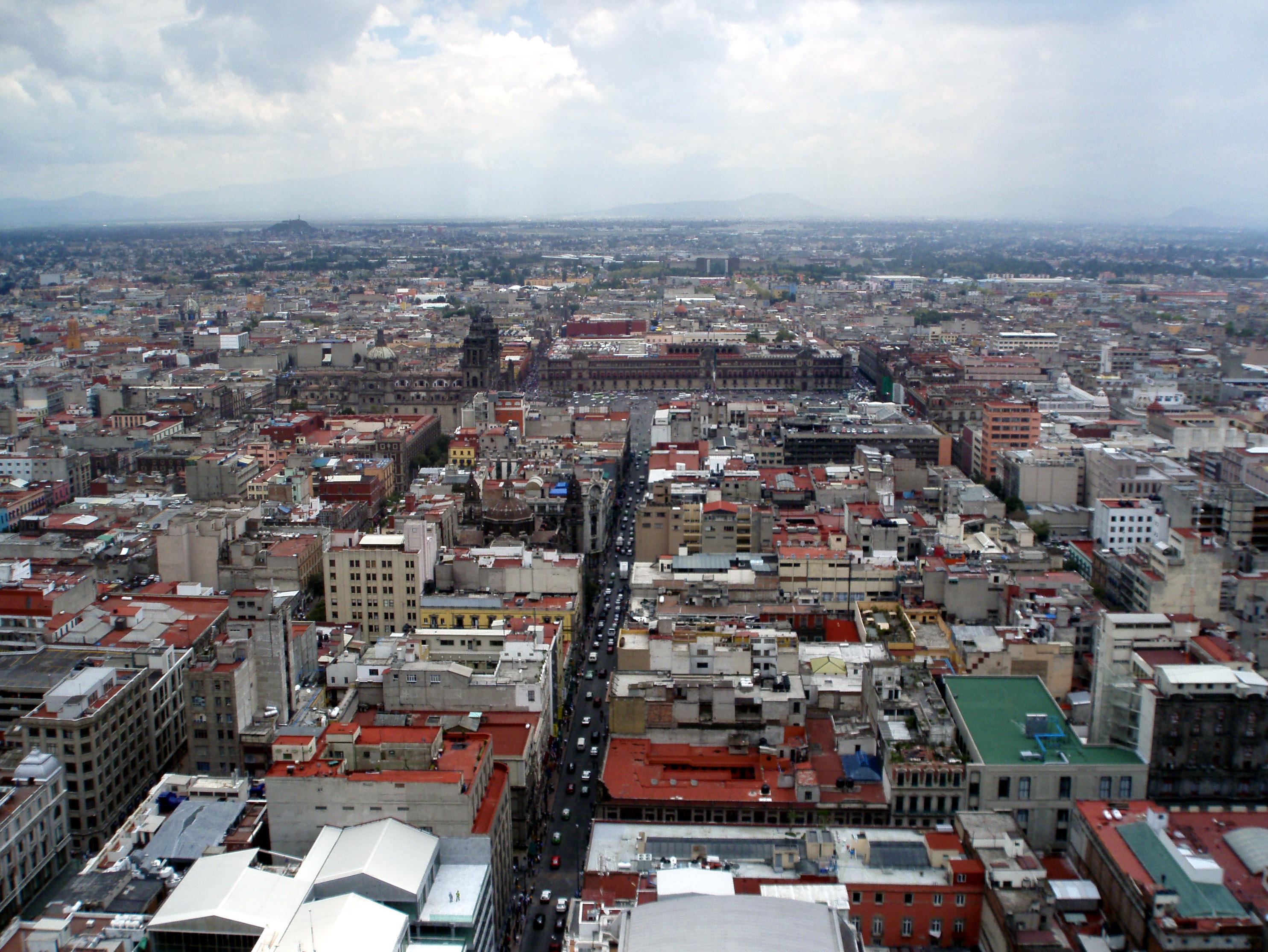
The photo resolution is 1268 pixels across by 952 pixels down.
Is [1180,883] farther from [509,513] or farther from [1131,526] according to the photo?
[509,513]

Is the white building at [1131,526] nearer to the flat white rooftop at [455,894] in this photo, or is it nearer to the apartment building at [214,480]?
the flat white rooftop at [455,894]

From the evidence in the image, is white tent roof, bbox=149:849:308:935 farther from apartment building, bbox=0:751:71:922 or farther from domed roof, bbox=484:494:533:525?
domed roof, bbox=484:494:533:525

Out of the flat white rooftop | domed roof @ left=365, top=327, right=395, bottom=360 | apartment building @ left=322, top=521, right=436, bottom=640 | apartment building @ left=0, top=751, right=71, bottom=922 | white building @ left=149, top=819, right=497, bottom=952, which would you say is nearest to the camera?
white building @ left=149, top=819, right=497, bottom=952

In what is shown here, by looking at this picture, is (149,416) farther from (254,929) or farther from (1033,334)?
(1033,334)

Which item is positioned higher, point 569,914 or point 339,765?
point 339,765

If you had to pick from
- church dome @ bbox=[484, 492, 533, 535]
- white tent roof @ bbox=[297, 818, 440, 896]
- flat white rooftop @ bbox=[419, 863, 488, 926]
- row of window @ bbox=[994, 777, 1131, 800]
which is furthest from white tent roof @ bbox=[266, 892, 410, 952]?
church dome @ bbox=[484, 492, 533, 535]

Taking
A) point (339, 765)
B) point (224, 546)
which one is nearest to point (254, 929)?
point (339, 765)

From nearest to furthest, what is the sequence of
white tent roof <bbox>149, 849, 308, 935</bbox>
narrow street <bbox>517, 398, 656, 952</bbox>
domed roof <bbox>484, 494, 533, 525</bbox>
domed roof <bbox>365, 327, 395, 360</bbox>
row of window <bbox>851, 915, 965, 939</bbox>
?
white tent roof <bbox>149, 849, 308, 935</bbox>
row of window <bbox>851, 915, 965, 939</bbox>
narrow street <bbox>517, 398, 656, 952</bbox>
domed roof <bbox>484, 494, 533, 525</bbox>
domed roof <bbox>365, 327, 395, 360</bbox>
